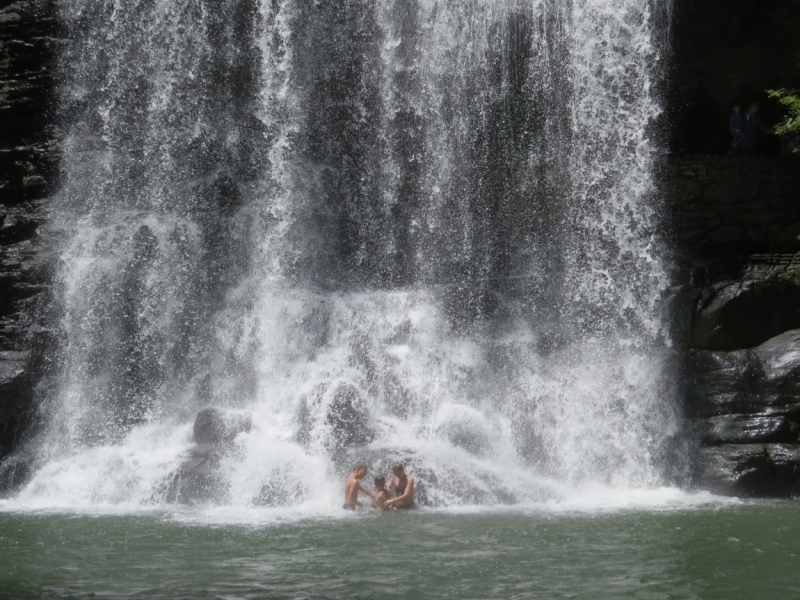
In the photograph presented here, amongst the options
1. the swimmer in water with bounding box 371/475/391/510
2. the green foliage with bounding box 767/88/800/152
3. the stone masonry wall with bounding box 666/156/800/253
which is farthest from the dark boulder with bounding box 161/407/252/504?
the green foliage with bounding box 767/88/800/152

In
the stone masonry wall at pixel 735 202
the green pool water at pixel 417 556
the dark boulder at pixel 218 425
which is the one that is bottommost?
the green pool water at pixel 417 556

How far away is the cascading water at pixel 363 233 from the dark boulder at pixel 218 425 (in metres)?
0.29

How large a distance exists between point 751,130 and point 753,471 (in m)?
6.60

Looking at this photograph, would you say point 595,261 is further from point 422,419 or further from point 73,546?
point 73,546

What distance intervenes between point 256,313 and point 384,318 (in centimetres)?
212

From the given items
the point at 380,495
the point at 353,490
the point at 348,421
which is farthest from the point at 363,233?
the point at 380,495

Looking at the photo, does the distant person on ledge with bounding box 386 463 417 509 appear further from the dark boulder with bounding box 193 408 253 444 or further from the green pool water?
the dark boulder with bounding box 193 408 253 444

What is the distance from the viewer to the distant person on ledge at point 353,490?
9.88 meters

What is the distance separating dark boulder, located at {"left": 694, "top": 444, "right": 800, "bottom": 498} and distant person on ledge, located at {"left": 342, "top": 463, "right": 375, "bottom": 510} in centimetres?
461

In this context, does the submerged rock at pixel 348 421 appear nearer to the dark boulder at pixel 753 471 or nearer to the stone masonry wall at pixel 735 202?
the dark boulder at pixel 753 471

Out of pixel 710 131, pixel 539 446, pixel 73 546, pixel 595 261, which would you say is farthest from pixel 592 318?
pixel 73 546

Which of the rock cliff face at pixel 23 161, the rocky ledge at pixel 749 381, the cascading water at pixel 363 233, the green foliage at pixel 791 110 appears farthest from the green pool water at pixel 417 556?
the green foliage at pixel 791 110

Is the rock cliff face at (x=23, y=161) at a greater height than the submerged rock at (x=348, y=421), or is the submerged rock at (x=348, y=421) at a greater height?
the rock cliff face at (x=23, y=161)

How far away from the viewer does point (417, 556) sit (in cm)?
709
